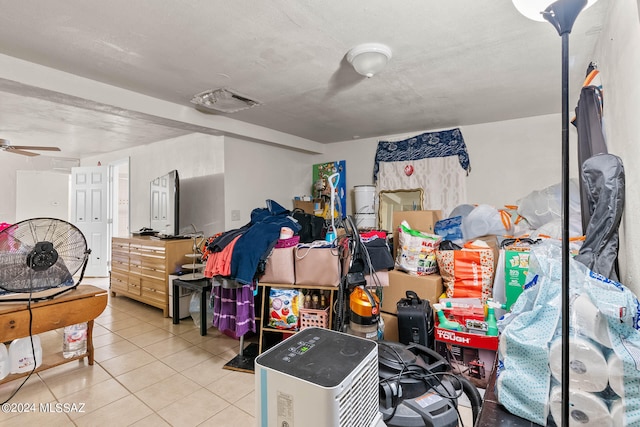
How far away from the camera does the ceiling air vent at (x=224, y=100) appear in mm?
2694

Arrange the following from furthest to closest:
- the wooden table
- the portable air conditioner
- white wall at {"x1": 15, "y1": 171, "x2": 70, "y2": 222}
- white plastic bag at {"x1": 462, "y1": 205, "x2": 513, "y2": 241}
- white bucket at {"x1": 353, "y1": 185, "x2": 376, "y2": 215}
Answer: white wall at {"x1": 15, "y1": 171, "x2": 70, "y2": 222} → white bucket at {"x1": 353, "y1": 185, "x2": 376, "y2": 215} → white plastic bag at {"x1": 462, "y1": 205, "x2": 513, "y2": 241} → the wooden table → the portable air conditioner

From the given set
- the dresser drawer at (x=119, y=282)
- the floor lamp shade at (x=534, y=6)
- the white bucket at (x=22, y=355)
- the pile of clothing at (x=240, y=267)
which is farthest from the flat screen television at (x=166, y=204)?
the floor lamp shade at (x=534, y=6)

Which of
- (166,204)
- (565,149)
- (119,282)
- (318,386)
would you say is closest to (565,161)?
(565,149)

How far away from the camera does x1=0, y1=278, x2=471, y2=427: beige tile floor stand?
1849 mm

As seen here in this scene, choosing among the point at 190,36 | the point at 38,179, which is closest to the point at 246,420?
the point at 190,36

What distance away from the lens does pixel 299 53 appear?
82.3 inches

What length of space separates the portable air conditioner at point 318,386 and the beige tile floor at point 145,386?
139 centimetres

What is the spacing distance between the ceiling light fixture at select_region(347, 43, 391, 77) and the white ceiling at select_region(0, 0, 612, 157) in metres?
0.06

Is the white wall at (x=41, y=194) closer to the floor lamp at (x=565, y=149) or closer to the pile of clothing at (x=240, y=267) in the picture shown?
the pile of clothing at (x=240, y=267)

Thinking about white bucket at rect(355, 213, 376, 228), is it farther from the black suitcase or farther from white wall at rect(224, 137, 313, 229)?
the black suitcase

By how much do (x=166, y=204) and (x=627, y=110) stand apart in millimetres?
4403

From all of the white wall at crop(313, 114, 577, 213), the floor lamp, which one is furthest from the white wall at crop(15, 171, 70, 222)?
the floor lamp

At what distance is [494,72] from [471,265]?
160 cm

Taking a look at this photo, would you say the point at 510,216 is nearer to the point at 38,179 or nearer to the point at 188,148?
the point at 188,148
